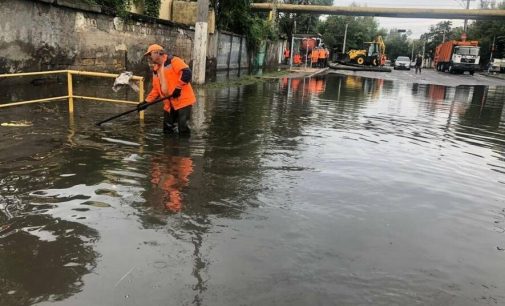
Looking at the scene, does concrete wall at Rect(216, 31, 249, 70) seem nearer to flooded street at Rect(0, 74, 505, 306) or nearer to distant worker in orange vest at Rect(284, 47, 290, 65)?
distant worker in orange vest at Rect(284, 47, 290, 65)

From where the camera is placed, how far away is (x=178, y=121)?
305 inches

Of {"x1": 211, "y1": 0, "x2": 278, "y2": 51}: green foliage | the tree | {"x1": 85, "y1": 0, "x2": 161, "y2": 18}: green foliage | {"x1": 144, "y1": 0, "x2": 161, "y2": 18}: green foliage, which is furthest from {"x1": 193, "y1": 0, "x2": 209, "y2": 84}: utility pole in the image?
the tree

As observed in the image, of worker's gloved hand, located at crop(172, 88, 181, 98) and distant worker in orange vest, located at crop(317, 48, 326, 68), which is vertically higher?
distant worker in orange vest, located at crop(317, 48, 326, 68)

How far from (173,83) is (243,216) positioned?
11.0 feet

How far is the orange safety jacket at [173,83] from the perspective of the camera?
7.16 metres

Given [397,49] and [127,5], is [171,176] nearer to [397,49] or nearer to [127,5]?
[127,5]

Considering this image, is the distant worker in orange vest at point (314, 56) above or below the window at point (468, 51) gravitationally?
below

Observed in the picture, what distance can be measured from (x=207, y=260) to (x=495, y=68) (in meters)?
61.7

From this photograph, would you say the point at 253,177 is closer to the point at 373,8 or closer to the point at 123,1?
the point at 123,1

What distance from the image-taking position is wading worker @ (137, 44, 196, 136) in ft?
23.4

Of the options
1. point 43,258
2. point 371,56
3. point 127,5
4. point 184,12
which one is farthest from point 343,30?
point 43,258

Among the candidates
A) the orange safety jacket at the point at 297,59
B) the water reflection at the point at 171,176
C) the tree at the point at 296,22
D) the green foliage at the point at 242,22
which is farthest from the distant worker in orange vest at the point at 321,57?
the water reflection at the point at 171,176

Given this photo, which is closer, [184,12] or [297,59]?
[184,12]

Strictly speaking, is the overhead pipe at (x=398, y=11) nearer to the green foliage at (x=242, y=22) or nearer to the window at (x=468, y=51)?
the green foliage at (x=242, y=22)
